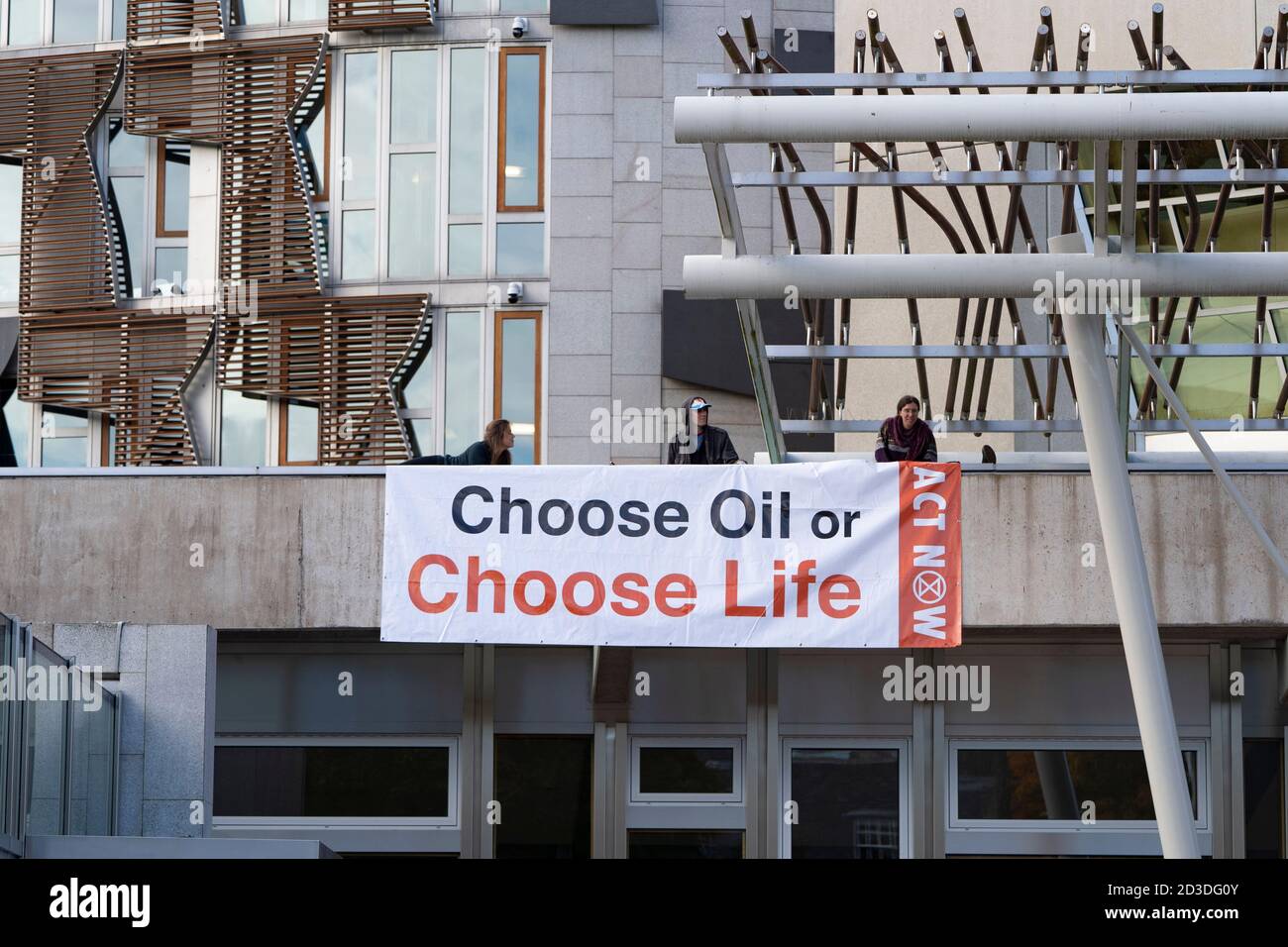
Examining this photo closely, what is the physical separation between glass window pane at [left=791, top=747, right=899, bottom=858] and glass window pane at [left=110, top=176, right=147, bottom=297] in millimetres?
11179

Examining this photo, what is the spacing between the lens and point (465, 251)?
2369cm

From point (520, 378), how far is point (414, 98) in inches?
138

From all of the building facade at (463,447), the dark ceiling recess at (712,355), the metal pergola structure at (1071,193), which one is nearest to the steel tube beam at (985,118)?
the metal pergola structure at (1071,193)

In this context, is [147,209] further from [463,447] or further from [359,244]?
[463,447]

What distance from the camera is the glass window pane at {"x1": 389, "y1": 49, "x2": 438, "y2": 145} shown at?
23.8 m

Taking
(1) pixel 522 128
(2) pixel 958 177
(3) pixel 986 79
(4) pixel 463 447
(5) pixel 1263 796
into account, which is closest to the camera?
(3) pixel 986 79

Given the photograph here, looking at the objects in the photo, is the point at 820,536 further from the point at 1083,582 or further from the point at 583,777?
the point at 583,777

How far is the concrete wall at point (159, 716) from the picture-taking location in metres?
15.3

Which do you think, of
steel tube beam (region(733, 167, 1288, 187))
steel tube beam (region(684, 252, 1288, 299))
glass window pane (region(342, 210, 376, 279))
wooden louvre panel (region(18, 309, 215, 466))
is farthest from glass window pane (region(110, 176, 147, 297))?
steel tube beam (region(684, 252, 1288, 299))

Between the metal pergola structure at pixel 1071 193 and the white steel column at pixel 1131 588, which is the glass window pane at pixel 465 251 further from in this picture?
the white steel column at pixel 1131 588

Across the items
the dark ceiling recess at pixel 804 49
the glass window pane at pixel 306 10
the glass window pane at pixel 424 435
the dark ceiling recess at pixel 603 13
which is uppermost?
the glass window pane at pixel 306 10

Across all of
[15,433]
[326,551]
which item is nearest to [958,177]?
[326,551]

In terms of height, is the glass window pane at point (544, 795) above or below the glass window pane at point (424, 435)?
below

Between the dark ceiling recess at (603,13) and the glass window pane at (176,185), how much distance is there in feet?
15.3
